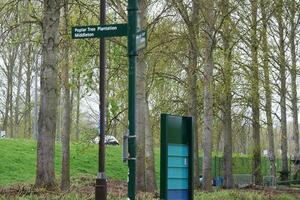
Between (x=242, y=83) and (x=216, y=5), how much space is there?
6100 mm

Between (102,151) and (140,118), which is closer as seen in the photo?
(102,151)

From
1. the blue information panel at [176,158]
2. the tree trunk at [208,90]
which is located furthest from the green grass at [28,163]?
the blue information panel at [176,158]

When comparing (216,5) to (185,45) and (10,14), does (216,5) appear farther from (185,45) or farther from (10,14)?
(10,14)

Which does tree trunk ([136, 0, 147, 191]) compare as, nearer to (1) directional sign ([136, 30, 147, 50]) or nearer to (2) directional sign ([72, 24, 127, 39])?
(2) directional sign ([72, 24, 127, 39])

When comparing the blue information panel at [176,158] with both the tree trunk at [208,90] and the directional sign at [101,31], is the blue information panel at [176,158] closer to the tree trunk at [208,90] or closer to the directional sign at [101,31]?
the directional sign at [101,31]

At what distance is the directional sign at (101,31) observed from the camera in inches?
372

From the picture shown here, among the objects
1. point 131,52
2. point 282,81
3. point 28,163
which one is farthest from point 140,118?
point 28,163

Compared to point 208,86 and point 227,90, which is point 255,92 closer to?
point 227,90

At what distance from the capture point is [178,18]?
2212 cm

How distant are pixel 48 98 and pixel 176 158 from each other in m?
5.29

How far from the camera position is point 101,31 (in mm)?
9641

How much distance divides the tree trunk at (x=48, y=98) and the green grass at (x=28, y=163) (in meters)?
15.2

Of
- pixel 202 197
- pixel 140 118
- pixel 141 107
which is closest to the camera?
pixel 202 197

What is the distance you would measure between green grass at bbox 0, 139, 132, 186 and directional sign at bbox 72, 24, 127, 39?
66.4 ft
